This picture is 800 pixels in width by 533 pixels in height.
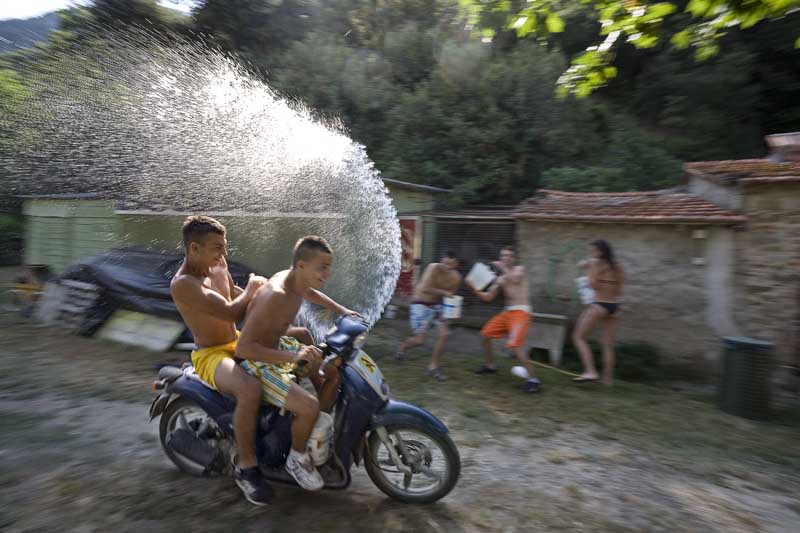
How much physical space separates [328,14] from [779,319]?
743 inches

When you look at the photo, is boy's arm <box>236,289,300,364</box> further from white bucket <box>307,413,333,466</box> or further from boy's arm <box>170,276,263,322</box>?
white bucket <box>307,413,333,466</box>

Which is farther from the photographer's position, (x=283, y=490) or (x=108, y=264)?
(x=108, y=264)

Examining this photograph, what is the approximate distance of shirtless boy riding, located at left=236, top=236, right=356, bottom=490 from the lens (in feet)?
10.8

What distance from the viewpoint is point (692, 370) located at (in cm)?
777

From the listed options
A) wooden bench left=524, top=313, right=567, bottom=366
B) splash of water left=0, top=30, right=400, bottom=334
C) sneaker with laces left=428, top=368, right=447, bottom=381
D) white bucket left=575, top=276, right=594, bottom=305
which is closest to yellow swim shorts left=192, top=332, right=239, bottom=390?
sneaker with laces left=428, top=368, right=447, bottom=381

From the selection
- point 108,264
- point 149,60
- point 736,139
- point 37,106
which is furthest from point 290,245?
point 736,139

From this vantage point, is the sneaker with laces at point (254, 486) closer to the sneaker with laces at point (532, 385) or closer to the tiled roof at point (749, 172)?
the sneaker with laces at point (532, 385)

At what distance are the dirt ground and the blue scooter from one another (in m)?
0.20

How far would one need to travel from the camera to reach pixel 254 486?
11.3ft

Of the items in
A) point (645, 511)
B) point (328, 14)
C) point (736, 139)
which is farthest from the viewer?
point (328, 14)

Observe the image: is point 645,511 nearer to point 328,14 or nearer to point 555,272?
point 555,272

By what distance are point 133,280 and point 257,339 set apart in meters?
5.96

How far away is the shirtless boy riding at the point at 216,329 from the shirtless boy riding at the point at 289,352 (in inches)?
5.0

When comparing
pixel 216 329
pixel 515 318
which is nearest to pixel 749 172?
pixel 515 318
